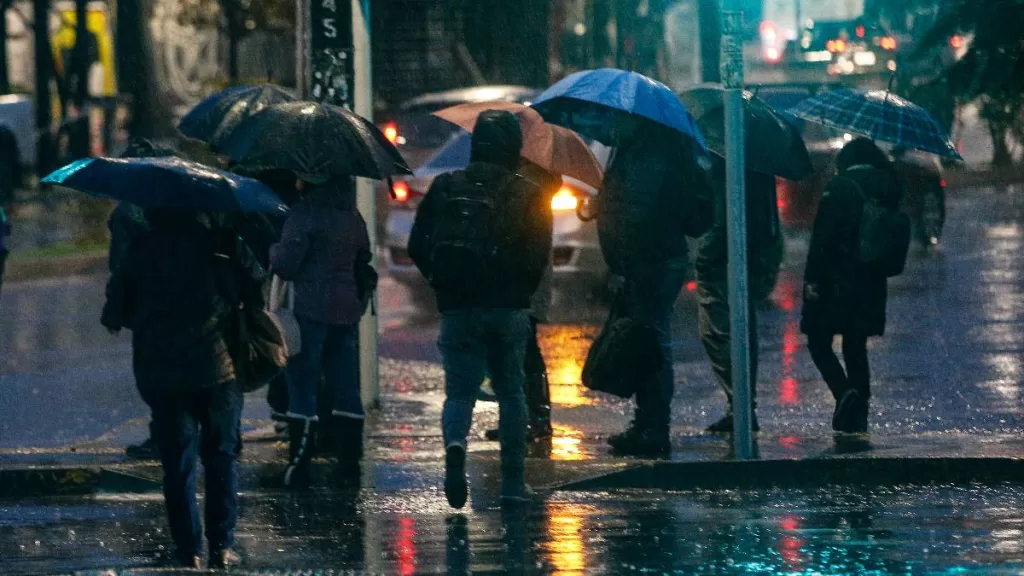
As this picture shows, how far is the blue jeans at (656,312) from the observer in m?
9.52

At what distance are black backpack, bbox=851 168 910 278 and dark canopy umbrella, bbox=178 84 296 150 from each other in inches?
118

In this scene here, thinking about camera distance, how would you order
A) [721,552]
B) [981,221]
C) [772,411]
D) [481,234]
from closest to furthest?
1. [721,552]
2. [481,234]
3. [772,411]
4. [981,221]

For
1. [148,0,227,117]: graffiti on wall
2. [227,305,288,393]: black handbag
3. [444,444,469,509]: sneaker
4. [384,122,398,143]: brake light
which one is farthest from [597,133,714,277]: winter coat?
[148,0,227,117]: graffiti on wall

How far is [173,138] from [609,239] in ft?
73.2

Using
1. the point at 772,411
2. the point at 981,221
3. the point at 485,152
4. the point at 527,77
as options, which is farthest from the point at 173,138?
the point at 485,152

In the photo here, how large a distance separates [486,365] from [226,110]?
7.37 feet

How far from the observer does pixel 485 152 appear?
27.1 feet

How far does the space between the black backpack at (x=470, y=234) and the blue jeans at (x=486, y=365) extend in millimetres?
190

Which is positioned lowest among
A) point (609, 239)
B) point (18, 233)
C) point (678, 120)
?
point (18, 233)

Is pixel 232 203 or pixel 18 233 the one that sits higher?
pixel 232 203

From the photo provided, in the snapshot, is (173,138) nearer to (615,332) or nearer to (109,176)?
(615,332)

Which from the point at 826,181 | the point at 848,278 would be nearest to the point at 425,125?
the point at 826,181

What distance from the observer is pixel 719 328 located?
33.4 ft

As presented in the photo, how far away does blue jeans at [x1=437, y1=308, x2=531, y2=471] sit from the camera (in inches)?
328
